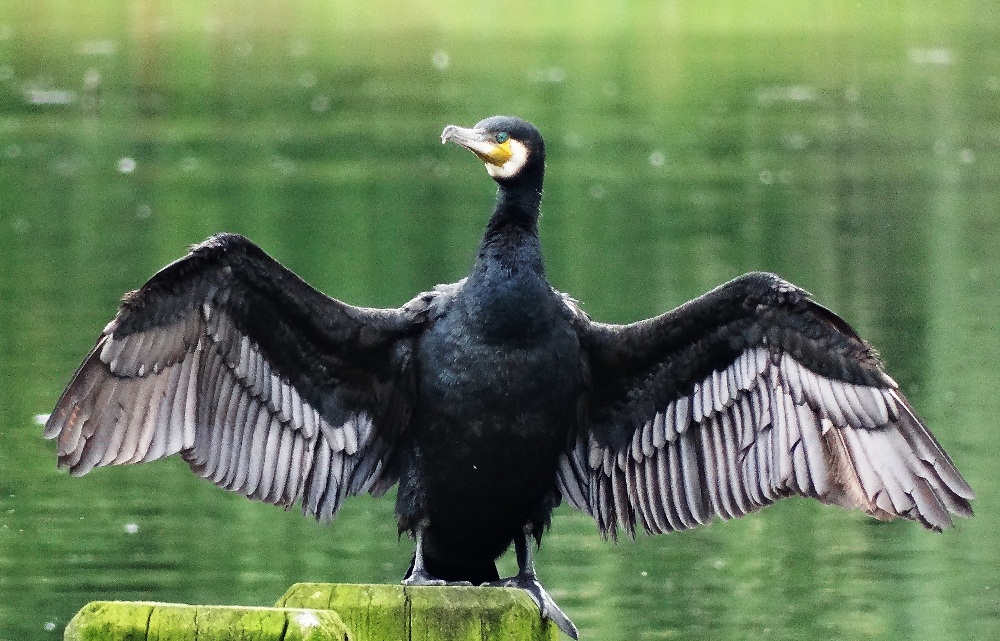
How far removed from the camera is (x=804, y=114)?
3084cm

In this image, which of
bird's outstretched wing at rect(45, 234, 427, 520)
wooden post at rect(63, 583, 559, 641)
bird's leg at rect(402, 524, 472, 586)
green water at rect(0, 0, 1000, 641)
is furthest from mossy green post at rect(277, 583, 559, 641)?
green water at rect(0, 0, 1000, 641)

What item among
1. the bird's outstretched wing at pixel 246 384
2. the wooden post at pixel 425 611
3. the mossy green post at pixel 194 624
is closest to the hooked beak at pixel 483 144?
the bird's outstretched wing at pixel 246 384

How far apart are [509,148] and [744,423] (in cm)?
141

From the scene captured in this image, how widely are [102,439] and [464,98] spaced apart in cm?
2371

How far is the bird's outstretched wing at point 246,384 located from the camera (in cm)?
724

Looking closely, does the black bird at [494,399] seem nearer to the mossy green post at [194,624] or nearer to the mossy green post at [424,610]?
the mossy green post at [424,610]

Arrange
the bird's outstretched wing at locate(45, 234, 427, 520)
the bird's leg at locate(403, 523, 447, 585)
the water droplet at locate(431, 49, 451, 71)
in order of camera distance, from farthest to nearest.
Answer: the water droplet at locate(431, 49, 451, 71), the bird's leg at locate(403, 523, 447, 585), the bird's outstretched wing at locate(45, 234, 427, 520)

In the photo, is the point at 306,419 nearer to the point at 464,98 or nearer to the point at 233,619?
the point at 233,619

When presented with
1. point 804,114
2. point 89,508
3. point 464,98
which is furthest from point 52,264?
point 804,114

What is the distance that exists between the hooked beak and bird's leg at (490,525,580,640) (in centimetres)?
143

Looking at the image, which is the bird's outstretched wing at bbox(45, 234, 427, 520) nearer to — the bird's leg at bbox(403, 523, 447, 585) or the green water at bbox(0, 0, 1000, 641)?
the bird's leg at bbox(403, 523, 447, 585)

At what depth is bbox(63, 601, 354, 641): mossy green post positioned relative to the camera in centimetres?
511

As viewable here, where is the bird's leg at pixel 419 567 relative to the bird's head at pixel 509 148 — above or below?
below

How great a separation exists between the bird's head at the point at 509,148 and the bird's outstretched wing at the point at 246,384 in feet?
2.02
